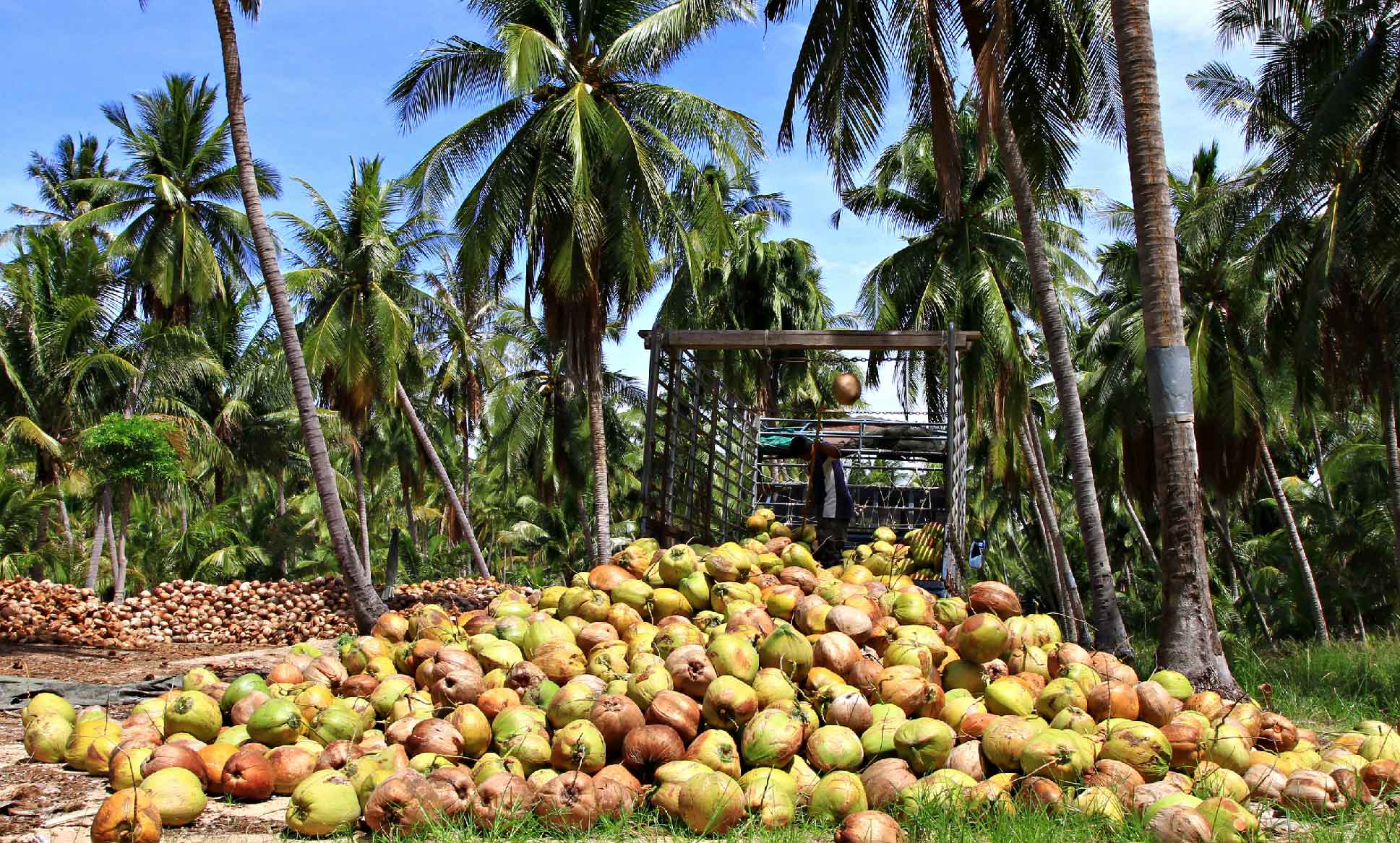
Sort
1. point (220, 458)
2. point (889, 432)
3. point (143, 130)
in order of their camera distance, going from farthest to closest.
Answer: point (220, 458)
point (143, 130)
point (889, 432)

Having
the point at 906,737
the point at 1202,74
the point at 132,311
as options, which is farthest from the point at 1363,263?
the point at 132,311

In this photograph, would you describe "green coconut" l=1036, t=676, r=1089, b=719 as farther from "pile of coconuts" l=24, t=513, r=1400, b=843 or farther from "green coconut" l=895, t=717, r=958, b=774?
"green coconut" l=895, t=717, r=958, b=774

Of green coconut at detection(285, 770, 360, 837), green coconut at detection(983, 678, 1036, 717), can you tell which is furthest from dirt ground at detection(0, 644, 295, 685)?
green coconut at detection(983, 678, 1036, 717)

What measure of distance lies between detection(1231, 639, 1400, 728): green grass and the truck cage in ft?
8.63

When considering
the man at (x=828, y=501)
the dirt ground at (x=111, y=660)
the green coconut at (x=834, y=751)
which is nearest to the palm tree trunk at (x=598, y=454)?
the dirt ground at (x=111, y=660)

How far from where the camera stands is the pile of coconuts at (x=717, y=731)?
3959 millimetres

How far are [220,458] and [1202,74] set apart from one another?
24690 mm

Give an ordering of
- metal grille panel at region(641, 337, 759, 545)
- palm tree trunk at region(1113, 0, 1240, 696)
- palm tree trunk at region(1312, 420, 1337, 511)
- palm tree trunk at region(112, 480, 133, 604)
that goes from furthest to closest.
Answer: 1. palm tree trunk at region(1312, 420, 1337, 511)
2. palm tree trunk at region(112, 480, 133, 604)
3. metal grille panel at region(641, 337, 759, 545)
4. palm tree trunk at region(1113, 0, 1240, 696)

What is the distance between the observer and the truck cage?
8961 millimetres

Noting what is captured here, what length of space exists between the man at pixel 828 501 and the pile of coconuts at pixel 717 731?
2.73 metres

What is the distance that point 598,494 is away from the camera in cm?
1703

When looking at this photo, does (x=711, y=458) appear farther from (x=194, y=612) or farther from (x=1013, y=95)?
(x=194, y=612)

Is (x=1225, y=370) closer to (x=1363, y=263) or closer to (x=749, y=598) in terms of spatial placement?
(x=1363, y=263)

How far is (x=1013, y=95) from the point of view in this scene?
1132 centimetres
